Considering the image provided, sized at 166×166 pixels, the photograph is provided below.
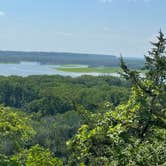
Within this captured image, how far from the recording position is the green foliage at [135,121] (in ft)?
26.1

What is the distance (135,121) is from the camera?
8234 millimetres

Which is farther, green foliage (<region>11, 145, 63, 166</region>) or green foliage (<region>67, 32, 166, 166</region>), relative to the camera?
green foliage (<region>11, 145, 63, 166</region>)

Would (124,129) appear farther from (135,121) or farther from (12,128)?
(12,128)

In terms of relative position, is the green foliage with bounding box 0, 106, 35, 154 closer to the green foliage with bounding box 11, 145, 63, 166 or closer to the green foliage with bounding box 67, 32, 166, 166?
the green foliage with bounding box 11, 145, 63, 166

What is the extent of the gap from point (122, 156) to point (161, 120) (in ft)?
4.35

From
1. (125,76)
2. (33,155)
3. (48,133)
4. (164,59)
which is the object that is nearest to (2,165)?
(33,155)

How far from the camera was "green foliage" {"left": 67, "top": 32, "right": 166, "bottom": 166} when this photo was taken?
796cm

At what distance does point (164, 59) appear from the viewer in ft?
27.3

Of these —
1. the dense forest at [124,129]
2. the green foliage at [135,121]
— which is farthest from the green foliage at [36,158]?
the green foliage at [135,121]

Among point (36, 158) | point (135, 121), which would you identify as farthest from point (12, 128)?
point (135, 121)

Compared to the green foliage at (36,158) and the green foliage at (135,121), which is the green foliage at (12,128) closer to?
the green foliage at (36,158)

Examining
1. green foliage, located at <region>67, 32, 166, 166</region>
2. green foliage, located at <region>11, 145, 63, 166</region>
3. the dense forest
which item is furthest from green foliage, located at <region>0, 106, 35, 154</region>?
green foliage, located at <region>67, 32, 166, 166</region>

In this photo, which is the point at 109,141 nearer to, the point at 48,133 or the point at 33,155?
the point at 33,155

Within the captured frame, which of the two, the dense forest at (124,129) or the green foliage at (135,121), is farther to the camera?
the green foliage at (135,121)
